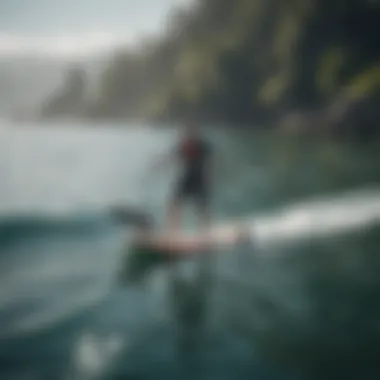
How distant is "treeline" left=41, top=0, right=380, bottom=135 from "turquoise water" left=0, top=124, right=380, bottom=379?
97mm

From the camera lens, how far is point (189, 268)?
1808mm

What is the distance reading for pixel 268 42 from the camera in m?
1.95

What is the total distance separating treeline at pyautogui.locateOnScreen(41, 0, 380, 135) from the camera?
74.2 inches

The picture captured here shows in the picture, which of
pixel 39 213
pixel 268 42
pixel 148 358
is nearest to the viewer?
pixel 148 358

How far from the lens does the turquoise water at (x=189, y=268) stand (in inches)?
66.4

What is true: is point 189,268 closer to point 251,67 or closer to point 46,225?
point 46,225

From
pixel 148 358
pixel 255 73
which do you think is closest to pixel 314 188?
pixel 255 73

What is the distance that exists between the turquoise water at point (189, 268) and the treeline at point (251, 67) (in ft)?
0.32

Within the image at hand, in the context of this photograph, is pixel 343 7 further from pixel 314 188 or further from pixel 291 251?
pixel 291 251

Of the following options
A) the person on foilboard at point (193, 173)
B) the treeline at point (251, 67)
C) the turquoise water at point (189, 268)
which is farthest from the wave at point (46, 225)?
the treeline at point (251, 67)

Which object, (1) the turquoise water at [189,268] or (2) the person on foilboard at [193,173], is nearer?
(1) the turquoise water at [189,268]

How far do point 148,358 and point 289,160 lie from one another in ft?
2.39

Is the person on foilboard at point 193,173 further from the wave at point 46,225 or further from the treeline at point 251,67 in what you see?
the wave at point 46,225

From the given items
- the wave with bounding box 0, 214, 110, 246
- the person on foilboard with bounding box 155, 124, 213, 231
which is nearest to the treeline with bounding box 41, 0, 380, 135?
the person on foilboard with bounding box 155, 124, 213, 231
